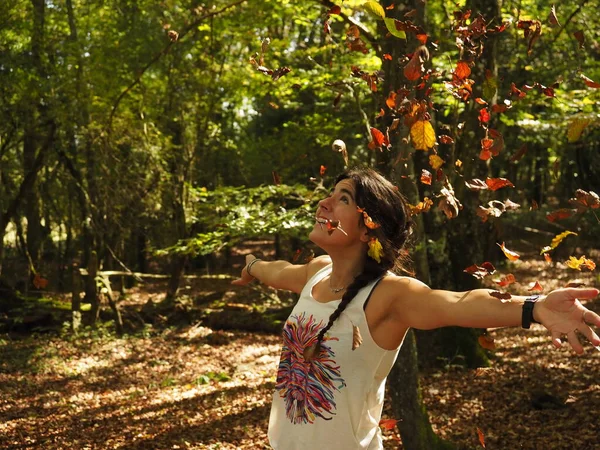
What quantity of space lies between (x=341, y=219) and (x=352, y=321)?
1.40ft

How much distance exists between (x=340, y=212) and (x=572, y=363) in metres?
7.44

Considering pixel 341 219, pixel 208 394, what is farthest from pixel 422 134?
pixel 208 394

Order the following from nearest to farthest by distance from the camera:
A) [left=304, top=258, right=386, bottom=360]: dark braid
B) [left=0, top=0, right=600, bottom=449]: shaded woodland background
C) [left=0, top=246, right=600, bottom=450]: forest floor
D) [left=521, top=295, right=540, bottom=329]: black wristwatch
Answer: [left=521, top=295, right=540, bottom=329]: black wristwatch, [left=304, top=258, right=386, bottom=360]: dark braid, [left=0, top=246, right=600, bottom=450]: forest floor, [left=0, top=0, right=600, bottom=449]: shaded woodland background

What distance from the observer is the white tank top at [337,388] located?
2.39m

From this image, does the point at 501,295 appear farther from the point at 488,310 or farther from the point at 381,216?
the point at 381,216

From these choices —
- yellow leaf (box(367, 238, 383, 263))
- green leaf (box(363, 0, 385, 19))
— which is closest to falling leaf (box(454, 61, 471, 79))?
green leaf (box(363, 0, 385, 19))

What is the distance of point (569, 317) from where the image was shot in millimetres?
1755

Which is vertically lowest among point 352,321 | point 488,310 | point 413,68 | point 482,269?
point 352,321

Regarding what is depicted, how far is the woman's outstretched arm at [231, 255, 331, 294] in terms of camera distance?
304 centimetres

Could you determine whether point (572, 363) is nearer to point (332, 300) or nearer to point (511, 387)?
point (511, 387)

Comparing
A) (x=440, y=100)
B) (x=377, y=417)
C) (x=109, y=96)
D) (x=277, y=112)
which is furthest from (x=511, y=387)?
(x=277, y=112)

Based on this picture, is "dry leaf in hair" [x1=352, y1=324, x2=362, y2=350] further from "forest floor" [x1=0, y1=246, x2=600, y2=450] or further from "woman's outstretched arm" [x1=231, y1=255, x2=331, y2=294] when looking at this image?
"forest floor" [x1=0, y1=246, x2=600, y2=450]

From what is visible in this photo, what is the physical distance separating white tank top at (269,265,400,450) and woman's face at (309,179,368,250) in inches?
9.0

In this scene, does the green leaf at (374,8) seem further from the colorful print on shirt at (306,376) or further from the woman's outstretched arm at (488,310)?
the colorful print on shirt at (306,376)
